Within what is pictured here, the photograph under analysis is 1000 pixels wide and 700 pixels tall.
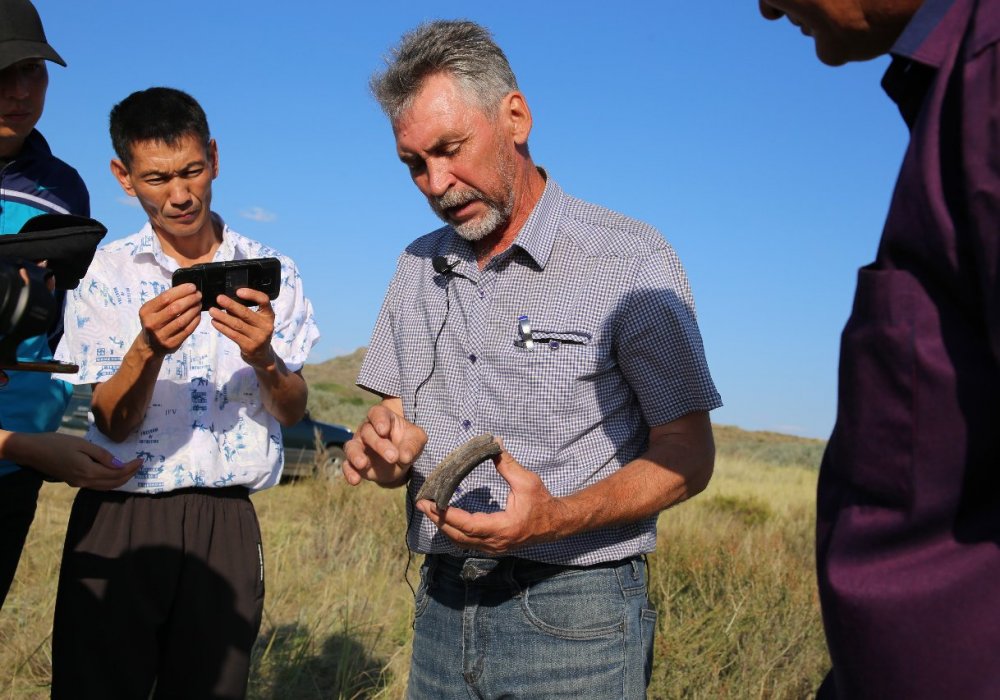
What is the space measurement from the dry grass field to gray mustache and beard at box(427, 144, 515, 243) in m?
2.76

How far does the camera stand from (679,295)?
268cm

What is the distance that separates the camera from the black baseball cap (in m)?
3.29

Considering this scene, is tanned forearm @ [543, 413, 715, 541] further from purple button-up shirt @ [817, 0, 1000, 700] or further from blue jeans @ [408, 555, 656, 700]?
purple button-up shirt @ [817, 0, 1000, 700]

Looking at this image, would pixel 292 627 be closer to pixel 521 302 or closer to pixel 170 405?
pixel 170 405

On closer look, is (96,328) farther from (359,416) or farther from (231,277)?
(359,416)

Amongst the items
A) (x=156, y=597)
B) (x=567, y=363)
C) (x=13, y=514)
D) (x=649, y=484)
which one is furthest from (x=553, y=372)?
(x=13, y=514)

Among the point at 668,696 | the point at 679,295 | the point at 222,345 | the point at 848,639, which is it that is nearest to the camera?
the point at 848,639

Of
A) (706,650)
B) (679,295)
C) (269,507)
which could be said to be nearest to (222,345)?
(679,295)

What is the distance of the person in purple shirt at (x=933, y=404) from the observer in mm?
1288

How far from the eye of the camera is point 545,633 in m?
2.64

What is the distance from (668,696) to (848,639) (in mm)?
3625

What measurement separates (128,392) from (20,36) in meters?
1.24

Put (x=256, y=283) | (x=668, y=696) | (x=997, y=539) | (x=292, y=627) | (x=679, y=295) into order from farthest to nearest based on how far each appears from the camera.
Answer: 1. (x=292, y=627)
2. (x=668, y=696)
3. (x=256, y=283)
4. (x=679, y=295)
5. (x=997, y=539)

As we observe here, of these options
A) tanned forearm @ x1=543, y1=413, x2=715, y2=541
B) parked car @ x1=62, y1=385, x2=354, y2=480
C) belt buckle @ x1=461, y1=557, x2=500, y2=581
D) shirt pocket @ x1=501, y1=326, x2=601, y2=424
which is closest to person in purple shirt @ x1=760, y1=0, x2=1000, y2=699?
tanned forearm @ x1=543, y1=413, x2=715, y2=541
